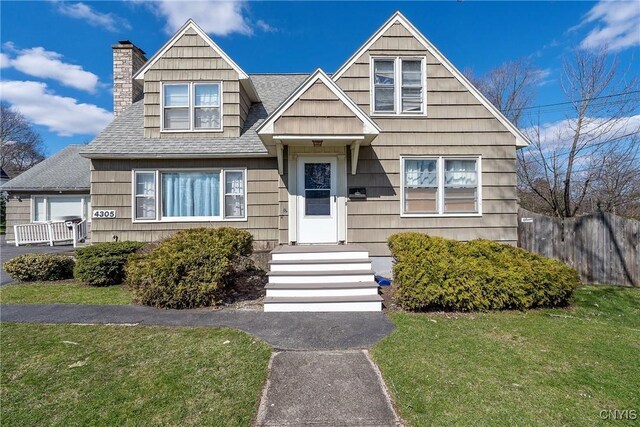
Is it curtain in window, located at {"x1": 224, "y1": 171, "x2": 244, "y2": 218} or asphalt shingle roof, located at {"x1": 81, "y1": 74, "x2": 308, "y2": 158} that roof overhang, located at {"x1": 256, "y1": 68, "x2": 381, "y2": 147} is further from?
curtain in window, located at {"x1": 224, "y1": 171, "x2": 244, "y2": 218}

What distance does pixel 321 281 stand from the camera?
593cm

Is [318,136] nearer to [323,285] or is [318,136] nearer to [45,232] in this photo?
[323,285]

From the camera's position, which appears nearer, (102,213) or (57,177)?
(102,213)

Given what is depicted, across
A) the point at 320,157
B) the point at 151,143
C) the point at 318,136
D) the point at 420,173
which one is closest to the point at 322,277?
the point at 318,136

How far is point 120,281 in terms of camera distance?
7.43 metres

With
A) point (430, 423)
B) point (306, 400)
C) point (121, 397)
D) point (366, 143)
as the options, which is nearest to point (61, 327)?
point (121, 397)

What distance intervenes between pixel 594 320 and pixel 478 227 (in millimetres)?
3309

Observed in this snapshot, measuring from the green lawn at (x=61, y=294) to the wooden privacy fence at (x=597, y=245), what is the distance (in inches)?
428

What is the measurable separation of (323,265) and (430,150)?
4260 mm

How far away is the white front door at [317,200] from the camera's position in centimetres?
786

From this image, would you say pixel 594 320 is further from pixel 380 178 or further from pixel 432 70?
pixel 432 70

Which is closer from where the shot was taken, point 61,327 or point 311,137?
point 61,327

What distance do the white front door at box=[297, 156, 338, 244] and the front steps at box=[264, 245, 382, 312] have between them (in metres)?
1.07

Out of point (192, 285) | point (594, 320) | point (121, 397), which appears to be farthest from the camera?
point (192, 285)
